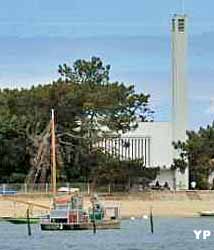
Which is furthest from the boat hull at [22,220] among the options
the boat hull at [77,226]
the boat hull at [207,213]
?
the boat hull at [207,213]

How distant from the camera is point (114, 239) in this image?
3578 inches

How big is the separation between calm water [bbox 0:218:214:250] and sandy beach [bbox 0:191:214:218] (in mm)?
12757

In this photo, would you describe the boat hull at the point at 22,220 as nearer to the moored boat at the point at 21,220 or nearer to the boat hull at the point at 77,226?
the moored boat at the point at 21,220

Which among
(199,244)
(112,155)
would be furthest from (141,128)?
(199,244)

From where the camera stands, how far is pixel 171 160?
146625mm

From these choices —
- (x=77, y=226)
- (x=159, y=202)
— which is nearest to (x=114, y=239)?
(x=77, y=226)

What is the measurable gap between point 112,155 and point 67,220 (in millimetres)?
38047

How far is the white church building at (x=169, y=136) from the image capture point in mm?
140375

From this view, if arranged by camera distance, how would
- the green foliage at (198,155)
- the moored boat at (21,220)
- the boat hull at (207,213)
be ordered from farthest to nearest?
the green foliage at (198,155)
the boat hull at (207,213)
the moored boat at (21,220)

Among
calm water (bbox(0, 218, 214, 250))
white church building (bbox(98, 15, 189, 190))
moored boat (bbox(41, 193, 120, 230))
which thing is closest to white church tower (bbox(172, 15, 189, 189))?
white church building (bbox(98, 15, 189, 190))

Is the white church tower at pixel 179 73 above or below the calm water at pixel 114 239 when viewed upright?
above

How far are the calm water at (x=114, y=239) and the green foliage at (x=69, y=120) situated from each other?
2402 centimetres

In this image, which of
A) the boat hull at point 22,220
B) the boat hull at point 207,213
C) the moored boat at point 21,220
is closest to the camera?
the boat hull at point 22,220

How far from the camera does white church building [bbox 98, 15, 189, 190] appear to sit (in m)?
140
